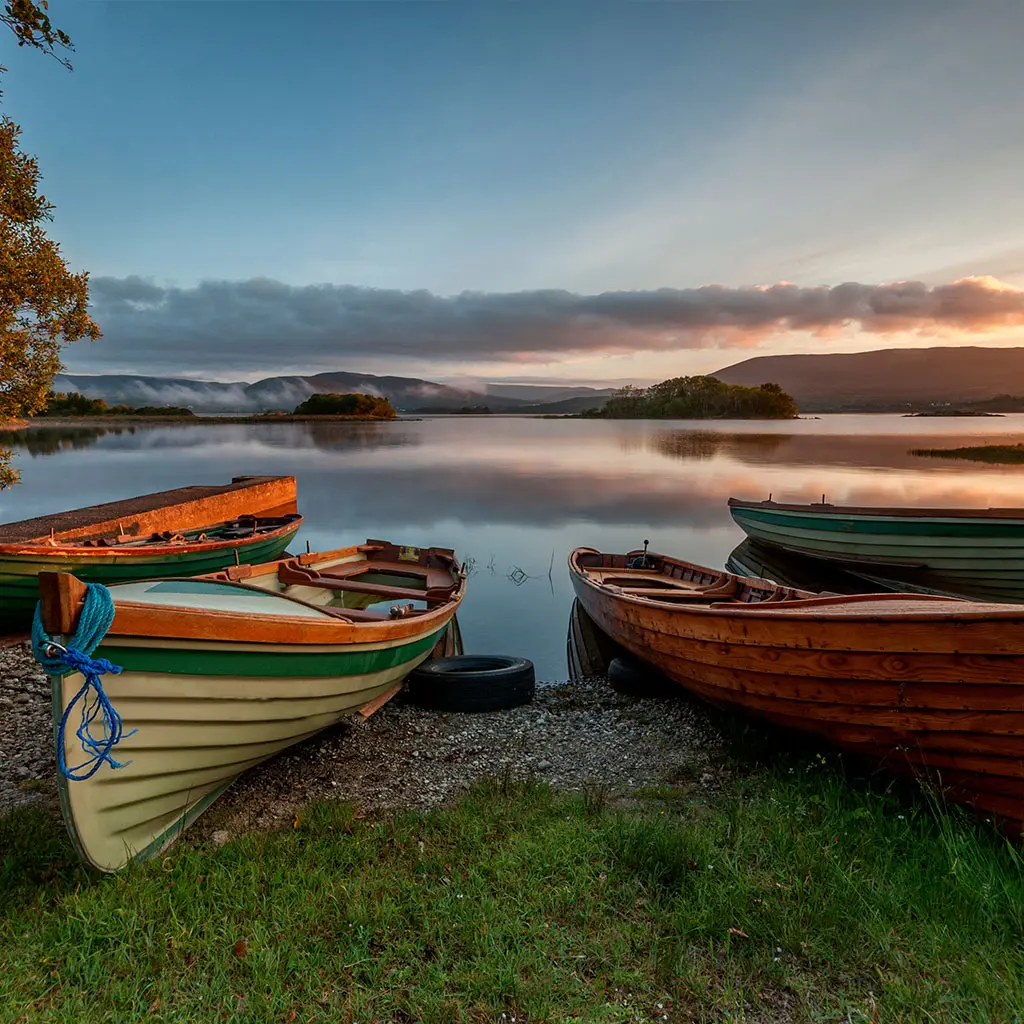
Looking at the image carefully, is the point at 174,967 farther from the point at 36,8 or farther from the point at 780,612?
the point at 36,8

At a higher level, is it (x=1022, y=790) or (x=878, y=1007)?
(x=1022, y=790)

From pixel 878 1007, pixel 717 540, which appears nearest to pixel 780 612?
pixel 878 1007

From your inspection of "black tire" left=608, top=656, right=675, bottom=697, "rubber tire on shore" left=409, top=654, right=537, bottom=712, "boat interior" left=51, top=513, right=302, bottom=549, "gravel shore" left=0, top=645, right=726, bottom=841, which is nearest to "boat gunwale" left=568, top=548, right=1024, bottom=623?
"black tire" left=608, top=656, right=675, bottom=697

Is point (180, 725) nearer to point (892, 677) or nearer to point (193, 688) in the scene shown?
point (193, 688)

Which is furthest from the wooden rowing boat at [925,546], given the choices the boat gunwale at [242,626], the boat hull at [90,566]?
the boat hull at [90,566]

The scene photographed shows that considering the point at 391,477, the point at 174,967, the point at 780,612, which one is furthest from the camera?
the point at 391,477

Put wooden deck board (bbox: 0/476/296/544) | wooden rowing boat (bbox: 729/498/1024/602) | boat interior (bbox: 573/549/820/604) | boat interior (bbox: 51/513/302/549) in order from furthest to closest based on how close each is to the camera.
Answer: wooden deck board (bbox: 0/476/296/544) → wooden rowing boat (bbox: 729/498/1024/602) → boat interior (bbox: 51/513/302/549) → boat interior (bbox: 573/549/820/604)

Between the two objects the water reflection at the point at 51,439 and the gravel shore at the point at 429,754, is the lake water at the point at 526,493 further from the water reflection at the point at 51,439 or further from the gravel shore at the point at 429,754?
the gravel shore at the point at 429,754

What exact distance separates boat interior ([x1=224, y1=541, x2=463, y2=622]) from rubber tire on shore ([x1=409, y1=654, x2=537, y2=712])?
875 mm

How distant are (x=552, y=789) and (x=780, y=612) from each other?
2477 mm

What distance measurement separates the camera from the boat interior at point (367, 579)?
24.1ft

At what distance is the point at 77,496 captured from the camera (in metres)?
28.6

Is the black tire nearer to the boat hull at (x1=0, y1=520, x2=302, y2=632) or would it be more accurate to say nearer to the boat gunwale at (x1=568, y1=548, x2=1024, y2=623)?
the boat gunwale at (x1=568, y1=548, x2=1024, y2=623)

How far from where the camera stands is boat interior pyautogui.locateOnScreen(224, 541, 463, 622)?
24.1ft
